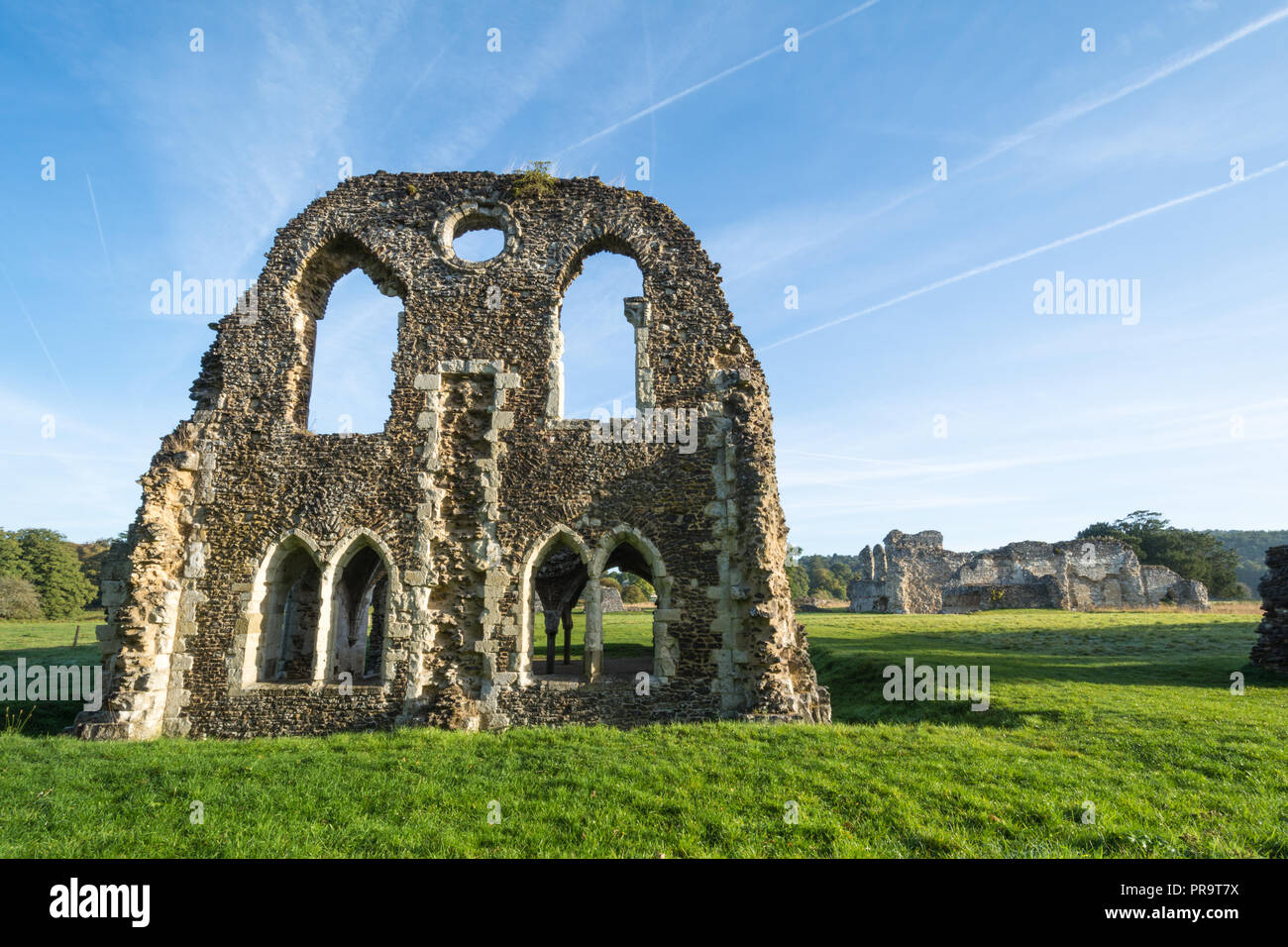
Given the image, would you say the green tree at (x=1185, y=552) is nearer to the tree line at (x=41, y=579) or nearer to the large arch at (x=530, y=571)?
the large arch at (x=530, y=571)

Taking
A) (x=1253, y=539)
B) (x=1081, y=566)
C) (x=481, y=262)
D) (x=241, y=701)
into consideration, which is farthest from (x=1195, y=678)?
(x=1253, y=539)

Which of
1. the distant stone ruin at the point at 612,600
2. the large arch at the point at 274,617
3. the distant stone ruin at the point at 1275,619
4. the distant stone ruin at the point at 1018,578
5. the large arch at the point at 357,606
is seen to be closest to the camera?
the large arch at the point at 274,617

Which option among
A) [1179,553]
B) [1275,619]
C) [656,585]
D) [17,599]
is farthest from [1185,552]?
[17,599]

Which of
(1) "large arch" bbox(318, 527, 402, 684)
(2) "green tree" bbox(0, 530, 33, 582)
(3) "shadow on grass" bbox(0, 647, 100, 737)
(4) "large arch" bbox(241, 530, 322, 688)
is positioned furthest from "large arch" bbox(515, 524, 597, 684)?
(2) "green tree" bbox(0, 530, 33, 582)

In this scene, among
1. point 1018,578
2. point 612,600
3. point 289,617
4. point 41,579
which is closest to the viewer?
point 289,617

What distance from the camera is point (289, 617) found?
540 inches

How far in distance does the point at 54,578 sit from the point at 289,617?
46097 mm

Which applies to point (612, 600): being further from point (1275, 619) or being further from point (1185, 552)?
point (1185, 552)

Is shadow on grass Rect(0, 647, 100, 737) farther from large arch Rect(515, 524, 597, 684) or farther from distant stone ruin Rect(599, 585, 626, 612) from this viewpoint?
distant stone ruin Rect(599, 585, 626, 612)

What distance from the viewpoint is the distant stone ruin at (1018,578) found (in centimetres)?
3950

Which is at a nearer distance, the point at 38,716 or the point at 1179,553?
the point at 38,716

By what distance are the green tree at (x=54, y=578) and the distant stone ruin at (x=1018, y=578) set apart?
2184 inches

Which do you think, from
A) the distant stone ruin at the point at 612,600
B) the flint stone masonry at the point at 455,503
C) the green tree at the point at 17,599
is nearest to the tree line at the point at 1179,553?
the distant stone ruin at the point at 612,600

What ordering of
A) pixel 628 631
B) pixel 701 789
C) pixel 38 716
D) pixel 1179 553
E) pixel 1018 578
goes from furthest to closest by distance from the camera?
pixel 1179 553 → pixel 1018 578 → pixel 628 631 → pixel 38 716 → pixel 701 789
